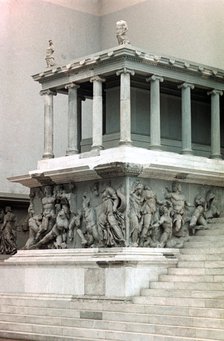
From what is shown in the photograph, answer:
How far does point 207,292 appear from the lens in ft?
53.0

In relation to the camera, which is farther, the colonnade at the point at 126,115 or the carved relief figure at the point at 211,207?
the carved relief figure at the point at 211,207

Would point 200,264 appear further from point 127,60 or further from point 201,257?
point 127,60

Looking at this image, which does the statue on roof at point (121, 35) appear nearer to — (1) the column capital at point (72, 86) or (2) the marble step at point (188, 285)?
(1) the column capital at point (72, 86)

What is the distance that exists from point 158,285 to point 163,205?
2035 mm

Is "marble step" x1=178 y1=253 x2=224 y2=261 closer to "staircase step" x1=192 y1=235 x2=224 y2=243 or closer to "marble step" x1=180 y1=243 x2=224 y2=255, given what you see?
"marble step" x1=180 y1=243 x2=224 y2=255

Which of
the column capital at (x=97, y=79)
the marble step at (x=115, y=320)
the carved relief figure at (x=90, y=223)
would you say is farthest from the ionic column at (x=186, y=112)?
the marble step at (x=115, y=320)

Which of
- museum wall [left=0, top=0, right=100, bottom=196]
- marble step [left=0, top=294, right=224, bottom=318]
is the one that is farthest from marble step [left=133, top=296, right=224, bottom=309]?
museum wall [left=0, top=0, right=100, bottom=196]

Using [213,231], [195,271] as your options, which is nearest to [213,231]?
[213,231]

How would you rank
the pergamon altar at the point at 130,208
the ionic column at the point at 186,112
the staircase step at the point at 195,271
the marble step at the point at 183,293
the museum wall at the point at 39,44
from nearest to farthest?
the marble step at the point at 183,293 → the pergamon altar at the point at 130,208 → the staircase step at the point at 195,271 → the ionic column at the point at 186,112 → the museum wall at the point at 39,44

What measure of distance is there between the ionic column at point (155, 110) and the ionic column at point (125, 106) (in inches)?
29.0

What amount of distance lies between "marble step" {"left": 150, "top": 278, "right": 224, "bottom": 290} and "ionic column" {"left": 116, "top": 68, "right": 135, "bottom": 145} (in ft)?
10.3

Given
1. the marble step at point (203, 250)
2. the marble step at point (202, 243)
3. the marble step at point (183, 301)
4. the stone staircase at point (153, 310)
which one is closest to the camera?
the stone staircase at point (153, 310)

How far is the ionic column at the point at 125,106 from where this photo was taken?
60.6ft

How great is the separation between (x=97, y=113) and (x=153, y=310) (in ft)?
17.0
